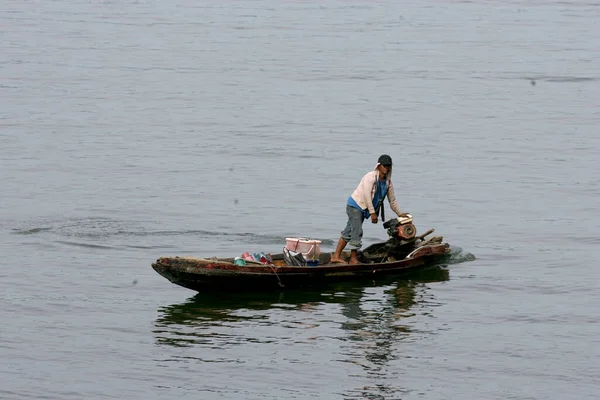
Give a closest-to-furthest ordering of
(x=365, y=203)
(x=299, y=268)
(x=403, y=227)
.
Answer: (x=299, y=268) < (x=365, y=203) < (x=403, y=227)

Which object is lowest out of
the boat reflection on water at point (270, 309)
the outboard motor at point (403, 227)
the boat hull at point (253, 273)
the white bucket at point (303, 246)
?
the boat reflection on water at point (270, 309)

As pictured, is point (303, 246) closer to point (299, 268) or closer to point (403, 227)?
point (299, 268)

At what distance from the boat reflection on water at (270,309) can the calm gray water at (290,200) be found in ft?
0.16

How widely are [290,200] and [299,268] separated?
837 centimetres

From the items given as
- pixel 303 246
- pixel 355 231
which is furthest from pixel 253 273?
pixel 355 231

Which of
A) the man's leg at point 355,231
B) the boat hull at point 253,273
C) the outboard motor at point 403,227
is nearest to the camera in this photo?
the boat hull at point 253,273

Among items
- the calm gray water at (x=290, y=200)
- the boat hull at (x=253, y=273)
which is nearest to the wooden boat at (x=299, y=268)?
the boat hull at (x=253, y=273)

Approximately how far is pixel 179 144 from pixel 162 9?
33173 mm

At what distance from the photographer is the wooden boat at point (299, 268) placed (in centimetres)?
1684

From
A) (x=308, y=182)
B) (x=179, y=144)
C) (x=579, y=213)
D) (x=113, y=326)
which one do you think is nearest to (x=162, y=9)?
(x=179, y=144)

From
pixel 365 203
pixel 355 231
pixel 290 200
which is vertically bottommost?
pixel 355 231

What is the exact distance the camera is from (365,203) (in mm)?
18188

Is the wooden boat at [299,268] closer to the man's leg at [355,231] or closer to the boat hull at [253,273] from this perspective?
the boat hull at [253,273]

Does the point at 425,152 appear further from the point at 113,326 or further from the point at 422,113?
the point at 113,326
